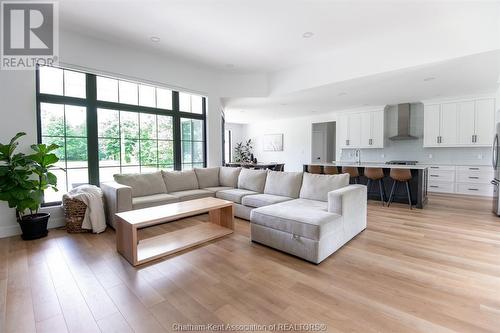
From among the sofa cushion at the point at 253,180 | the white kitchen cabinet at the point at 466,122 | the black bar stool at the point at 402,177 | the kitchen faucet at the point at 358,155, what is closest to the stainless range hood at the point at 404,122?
the white kitchen cabinet at the point at 466,122

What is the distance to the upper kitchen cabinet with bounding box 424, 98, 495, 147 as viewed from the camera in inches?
218

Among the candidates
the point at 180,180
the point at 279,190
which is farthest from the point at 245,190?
the point at 180,180

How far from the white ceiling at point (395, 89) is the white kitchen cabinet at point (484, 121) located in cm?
31

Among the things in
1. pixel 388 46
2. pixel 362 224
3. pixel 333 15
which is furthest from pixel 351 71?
pixel 362 224

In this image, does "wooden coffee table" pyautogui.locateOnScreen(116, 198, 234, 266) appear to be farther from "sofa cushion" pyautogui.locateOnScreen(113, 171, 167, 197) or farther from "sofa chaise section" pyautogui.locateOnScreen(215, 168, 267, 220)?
"sofa cushion" pyautogui.locateOnScreen(113, 171, 167, 197)

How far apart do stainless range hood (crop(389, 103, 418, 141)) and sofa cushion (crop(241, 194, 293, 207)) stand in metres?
5.02

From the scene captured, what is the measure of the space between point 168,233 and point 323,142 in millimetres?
6975

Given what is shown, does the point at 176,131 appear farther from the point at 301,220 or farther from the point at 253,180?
the point at 301,220

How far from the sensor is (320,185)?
3373 millimetres

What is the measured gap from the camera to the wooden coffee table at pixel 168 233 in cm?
240

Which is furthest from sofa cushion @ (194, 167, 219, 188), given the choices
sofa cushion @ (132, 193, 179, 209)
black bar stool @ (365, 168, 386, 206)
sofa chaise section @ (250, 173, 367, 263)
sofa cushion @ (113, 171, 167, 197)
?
black bar stool @ (365, 168, 386, 206)

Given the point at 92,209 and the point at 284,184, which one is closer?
the point at 92,209

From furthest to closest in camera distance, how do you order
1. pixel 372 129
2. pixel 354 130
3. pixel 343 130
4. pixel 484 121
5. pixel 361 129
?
1. pixel 343 130
2. pixel 354 130
3. pixel 361 129
4. pixel 372 129
5. pixel 484 121

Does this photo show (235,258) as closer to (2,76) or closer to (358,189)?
(358,189)
